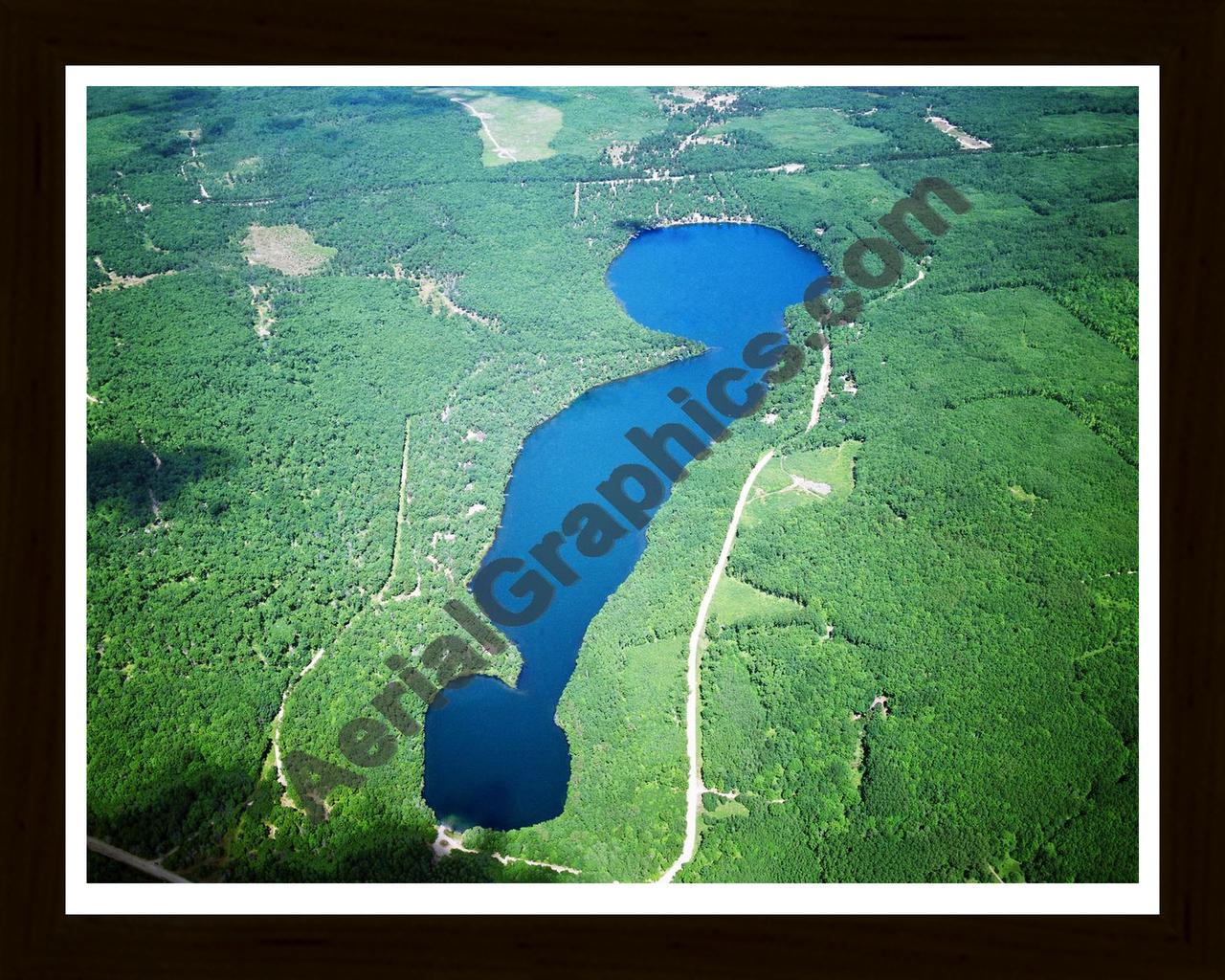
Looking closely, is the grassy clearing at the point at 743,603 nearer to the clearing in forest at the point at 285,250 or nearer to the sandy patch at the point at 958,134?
the clearing in forest at the point at 285,250

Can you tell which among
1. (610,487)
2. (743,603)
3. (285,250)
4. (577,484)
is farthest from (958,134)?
(285,250)

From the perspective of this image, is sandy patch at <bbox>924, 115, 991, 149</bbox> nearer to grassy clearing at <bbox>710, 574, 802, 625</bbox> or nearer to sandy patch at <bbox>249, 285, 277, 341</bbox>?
grassy clearing at <bbox>710, 574, 802, 625</bbox>

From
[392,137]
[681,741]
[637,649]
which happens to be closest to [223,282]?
[392,137]

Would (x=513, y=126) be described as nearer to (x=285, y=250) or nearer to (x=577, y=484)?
(x=285, y=250)

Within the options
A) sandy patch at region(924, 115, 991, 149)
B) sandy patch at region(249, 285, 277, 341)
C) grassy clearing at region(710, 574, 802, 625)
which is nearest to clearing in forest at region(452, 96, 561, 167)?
sandy patch at region(249, 285, 277, 341)

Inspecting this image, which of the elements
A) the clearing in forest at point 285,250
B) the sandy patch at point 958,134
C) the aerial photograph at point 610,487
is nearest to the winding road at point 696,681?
the aerial photograph at point 610,487
